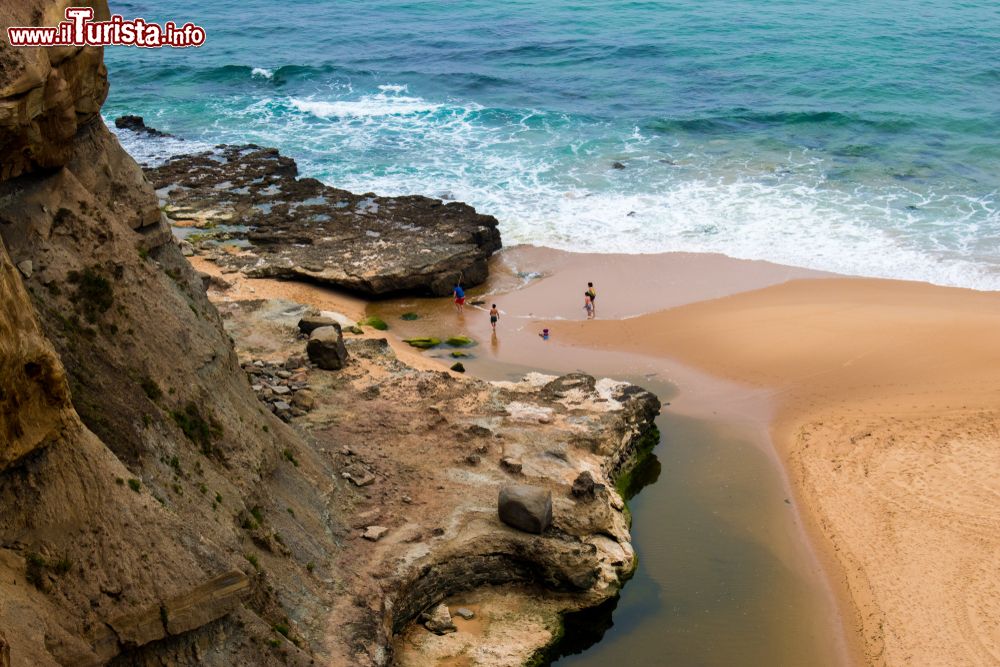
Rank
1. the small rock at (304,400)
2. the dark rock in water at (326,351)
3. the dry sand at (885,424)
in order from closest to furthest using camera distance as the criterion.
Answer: the dry sand at (885,424) < the small rock at (304,400) < the dark rock in water at (326,351)

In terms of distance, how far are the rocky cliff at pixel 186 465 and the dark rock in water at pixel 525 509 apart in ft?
0.77

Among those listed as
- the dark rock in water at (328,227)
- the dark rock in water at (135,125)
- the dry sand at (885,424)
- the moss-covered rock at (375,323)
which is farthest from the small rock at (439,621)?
the dark rock in water at (135,125)

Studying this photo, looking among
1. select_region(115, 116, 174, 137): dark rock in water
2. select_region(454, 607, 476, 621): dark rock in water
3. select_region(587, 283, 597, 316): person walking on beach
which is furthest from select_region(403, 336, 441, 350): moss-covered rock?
select_region(115, 116, 174, 137): dark rock in water

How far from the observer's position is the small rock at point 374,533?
16344mm

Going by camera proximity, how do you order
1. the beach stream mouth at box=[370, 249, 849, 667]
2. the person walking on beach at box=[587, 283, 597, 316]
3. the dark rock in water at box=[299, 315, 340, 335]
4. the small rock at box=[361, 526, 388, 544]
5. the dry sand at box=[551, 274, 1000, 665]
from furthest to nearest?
the person walking on beach at box=[587, 283, 597, 316] < the dark rock in water at box=[299, 315, 340, 335] < the dry sand at box=[551, 274, 1000, 665] < the beach stream mouth at box=[370, 249, 849, 667] < the small rock at box=[361, 526, 388, 544]

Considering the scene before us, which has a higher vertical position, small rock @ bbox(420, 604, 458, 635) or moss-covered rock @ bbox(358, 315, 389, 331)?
moss-covered rock @ bbox(358, 315, 389, 331)

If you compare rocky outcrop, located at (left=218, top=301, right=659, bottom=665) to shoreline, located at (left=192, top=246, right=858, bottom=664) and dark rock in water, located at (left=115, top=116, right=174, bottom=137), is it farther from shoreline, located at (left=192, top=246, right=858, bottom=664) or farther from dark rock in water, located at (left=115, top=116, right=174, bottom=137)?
dark rock in water, located at (left=115, top=116, right=174, bottom=137)

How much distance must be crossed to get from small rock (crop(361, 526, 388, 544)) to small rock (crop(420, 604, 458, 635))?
1431mm

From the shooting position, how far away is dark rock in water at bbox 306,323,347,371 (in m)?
22.2

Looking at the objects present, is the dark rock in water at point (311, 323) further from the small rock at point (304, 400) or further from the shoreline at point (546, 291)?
the small rock at point (304, 400)

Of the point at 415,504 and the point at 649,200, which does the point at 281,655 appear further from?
the point at 649,200

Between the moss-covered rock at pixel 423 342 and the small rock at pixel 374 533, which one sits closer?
the small rock at pixel 374 533

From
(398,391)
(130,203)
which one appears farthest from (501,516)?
(130,203)

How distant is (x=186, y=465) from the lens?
1336cm
